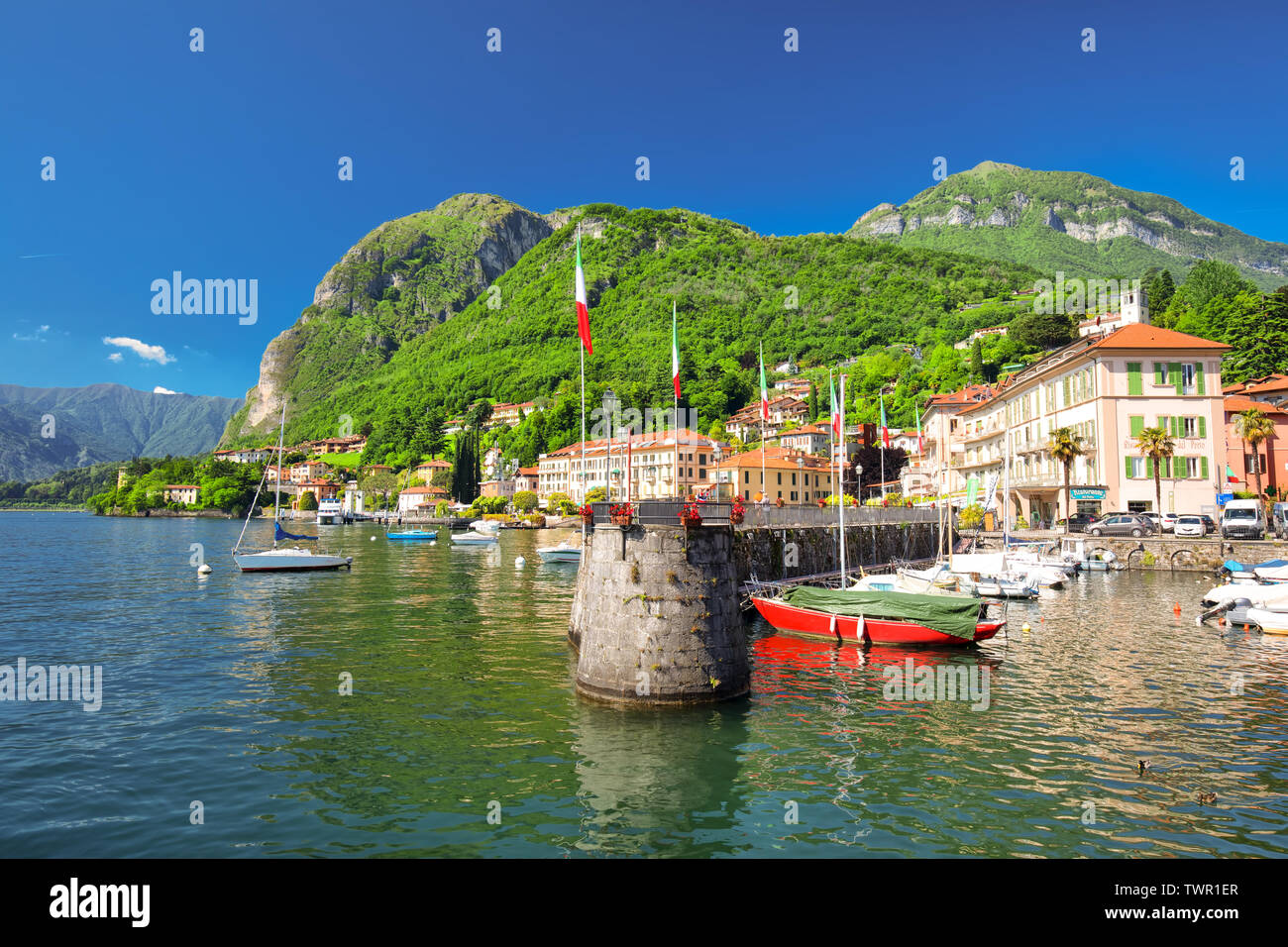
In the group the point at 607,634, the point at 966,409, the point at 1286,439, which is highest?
the point at 966,409

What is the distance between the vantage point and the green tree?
175 feet

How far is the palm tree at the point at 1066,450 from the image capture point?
56375 mm

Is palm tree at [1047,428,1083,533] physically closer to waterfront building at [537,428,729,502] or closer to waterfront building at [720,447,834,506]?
waterfront building at [720,447,834,506]

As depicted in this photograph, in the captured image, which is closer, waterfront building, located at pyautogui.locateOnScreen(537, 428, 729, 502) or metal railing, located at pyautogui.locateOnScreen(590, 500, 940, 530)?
metal railing, located at pyautogui.locateOnScreen(590, 500, 940, 530)

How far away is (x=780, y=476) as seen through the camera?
95.6 m

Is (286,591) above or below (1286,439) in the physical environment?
below

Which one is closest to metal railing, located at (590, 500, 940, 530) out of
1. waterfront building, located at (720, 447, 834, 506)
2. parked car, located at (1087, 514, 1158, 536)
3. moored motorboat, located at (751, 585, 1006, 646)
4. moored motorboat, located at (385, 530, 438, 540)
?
moored motorboat, located at (751, 585, 1006, 646)

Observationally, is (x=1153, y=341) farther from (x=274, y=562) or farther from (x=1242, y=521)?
(x=274, y=562)

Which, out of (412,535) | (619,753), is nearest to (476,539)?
(412,535)

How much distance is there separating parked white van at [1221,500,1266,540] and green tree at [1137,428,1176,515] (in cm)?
517

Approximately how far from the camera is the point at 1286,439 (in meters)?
64.1
